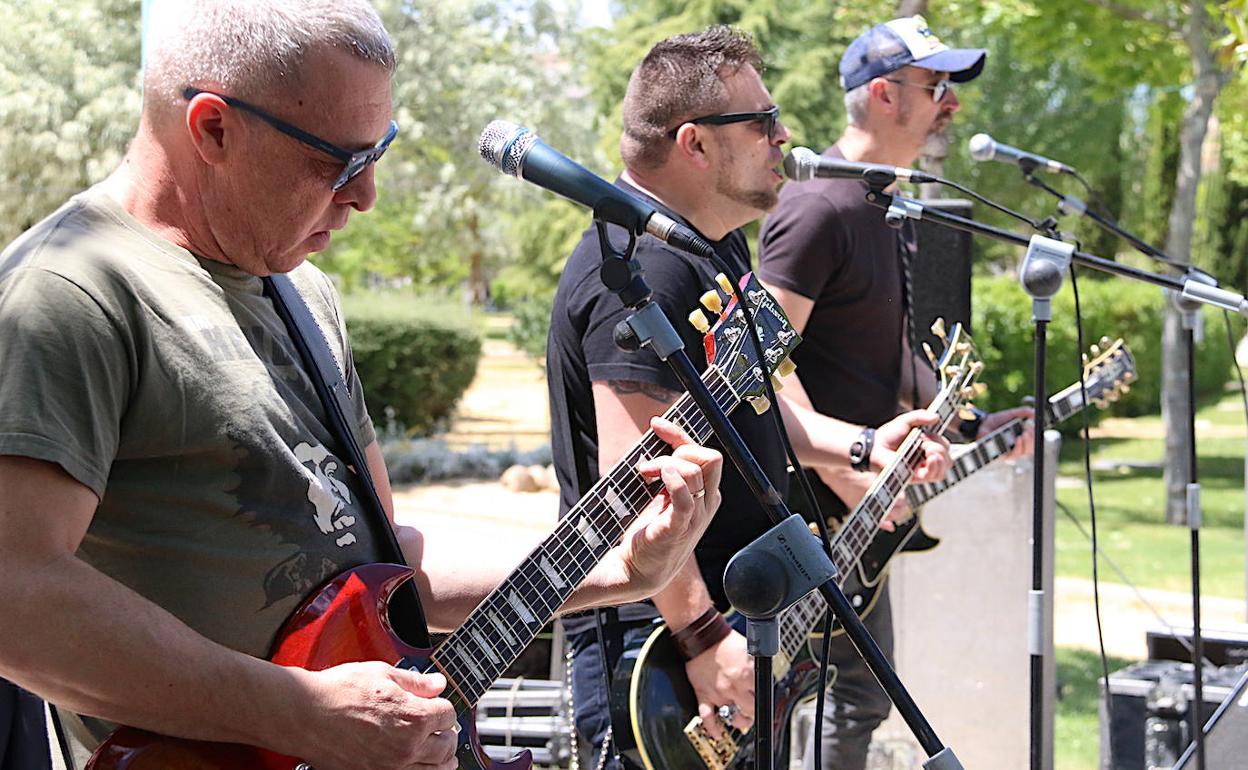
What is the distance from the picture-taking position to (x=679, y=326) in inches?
108

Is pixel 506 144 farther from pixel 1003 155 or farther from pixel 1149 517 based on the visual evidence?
pixel 1149 517

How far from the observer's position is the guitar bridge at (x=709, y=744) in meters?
2.82

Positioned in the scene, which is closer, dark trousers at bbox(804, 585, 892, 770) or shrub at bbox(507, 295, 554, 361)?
dark trousers at bbox(804, 585, 892, 770)

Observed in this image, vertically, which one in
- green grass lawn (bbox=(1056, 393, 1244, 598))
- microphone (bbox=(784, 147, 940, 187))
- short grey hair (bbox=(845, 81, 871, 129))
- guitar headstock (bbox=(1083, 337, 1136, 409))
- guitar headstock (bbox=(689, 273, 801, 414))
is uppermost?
short grey hair (bbox=(845, 81, 871, 129))

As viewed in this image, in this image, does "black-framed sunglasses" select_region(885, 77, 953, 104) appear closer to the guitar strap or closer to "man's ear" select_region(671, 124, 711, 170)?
"man's ear" select_region(671, 124, 711, 170)

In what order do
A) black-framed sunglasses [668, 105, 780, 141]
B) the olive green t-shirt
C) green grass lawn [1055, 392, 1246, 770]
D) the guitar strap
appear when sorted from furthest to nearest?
green grass lawn [1055, 392, 1246, 770] < black-framed sunglasses [668, 105, 780, 141] < the guitar strap < the olive green t-shirt

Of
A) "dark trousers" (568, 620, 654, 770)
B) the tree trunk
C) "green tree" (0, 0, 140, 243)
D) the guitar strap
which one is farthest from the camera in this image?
"green tree" (0, 0, 140, 243)

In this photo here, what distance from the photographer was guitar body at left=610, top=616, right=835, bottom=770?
278cm

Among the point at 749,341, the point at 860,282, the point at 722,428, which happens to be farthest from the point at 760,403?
the point at 860,282

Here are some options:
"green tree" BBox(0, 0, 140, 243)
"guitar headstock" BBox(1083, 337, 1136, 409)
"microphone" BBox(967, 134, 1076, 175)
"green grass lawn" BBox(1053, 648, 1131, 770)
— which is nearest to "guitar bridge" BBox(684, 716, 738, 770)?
"microphone" BBox(967, 134, 1076, 175)

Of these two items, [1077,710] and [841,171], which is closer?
[841,171]

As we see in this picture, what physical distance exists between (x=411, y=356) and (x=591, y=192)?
13.4 metres

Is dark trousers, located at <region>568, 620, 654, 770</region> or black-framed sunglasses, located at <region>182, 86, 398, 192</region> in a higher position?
black-framed sunglasses, located at <region>182, 86, 398, 192</region>

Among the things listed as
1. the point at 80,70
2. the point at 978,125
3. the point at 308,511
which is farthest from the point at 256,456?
the point at 978,125
